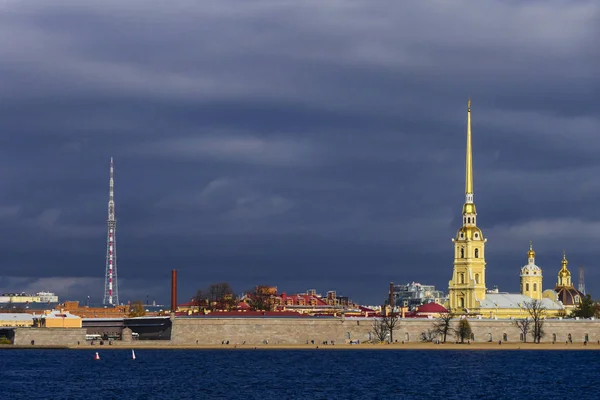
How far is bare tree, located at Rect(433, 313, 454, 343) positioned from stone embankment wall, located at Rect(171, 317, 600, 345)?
2.89 ft

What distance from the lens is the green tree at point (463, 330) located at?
161375 millimetres

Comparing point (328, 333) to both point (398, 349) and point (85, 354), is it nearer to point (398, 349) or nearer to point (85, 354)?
point (398, 349)

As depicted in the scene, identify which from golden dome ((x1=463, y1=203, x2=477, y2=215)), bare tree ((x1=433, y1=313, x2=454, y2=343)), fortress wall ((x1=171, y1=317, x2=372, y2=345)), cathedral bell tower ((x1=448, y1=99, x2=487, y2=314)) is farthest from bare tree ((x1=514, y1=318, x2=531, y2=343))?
golden dome ((x1=463, y1=203, x2=477, y2=215))

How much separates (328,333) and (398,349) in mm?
9739

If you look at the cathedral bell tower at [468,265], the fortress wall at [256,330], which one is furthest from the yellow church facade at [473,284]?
the fortress wall at [256,330]

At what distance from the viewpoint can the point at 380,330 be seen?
525ft

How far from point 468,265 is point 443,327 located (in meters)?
23.9

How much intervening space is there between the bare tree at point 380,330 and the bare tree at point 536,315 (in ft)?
69.8

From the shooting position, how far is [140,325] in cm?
16850

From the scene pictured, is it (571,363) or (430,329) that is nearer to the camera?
(571,363)

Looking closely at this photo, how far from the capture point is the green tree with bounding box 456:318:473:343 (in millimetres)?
161375

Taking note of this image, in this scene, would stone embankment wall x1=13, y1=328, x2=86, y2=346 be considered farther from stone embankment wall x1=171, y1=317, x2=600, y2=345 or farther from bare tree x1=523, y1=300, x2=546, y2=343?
bare tree x1=523, y1=300, x2=546, y2=343

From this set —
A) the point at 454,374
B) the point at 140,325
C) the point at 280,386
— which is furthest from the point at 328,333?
the point at 280,386

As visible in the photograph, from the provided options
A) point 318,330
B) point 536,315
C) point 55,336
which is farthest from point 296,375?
point 536,315
